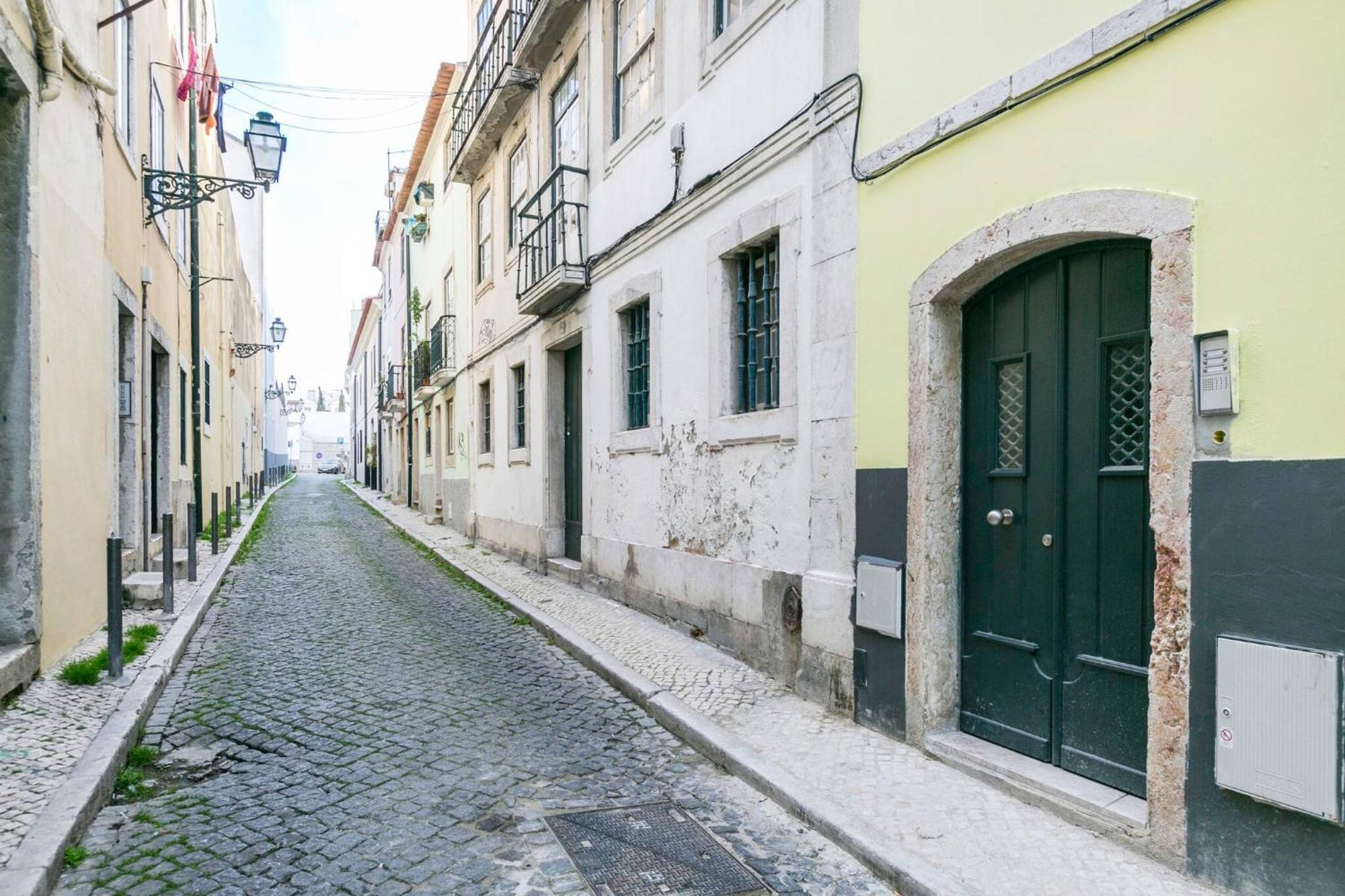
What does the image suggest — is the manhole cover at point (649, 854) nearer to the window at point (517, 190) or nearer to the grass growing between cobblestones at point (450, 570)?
the grass growing between cobblestones at point (450, 570)

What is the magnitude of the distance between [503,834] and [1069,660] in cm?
257

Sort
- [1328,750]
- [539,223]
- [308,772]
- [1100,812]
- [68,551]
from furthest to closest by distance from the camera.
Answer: [539,223], [68,551], [308,772], [1100,812], [1328,750]

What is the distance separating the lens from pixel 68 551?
5883mm

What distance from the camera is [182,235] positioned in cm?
1352

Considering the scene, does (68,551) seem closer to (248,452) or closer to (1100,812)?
(1100,812)

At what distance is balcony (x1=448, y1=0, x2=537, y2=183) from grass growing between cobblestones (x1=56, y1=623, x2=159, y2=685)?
779 cm

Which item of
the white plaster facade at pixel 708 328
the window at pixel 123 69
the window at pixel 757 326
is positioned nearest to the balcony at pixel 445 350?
the white plaster facade at pixel 708 328

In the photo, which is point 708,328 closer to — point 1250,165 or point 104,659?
point 1250,165

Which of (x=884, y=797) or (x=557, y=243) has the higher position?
(x=557, y=243)

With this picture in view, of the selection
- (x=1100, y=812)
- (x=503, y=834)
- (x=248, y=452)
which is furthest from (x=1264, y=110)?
(x=248, y=452)

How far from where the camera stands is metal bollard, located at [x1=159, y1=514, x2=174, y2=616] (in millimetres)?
7547

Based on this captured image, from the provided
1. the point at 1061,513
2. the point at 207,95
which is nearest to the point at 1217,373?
the point at 1061,513

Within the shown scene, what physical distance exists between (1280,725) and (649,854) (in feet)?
7.47

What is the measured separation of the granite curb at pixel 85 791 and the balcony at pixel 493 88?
8266 millimetres
